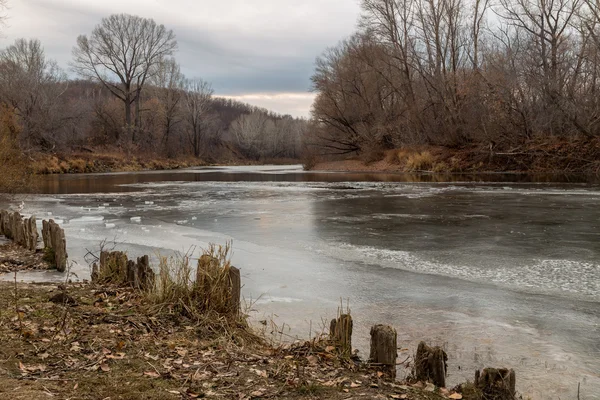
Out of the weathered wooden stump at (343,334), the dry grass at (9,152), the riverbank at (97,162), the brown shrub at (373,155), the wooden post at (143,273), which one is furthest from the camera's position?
the brown shrub at (373,155)

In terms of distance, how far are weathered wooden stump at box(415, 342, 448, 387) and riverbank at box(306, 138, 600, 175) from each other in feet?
100

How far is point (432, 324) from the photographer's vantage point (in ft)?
18.5

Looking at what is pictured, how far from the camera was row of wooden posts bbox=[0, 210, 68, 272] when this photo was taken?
842 cm

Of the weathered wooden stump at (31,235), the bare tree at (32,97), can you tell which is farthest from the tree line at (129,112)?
the weathered wooden stump at (31,235)

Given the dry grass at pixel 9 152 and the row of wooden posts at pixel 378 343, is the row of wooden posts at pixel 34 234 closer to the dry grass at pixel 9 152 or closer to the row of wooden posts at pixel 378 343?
the row of wooden posts at pixel 378 343

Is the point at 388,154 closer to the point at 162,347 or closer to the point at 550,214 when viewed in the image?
the point at 550,214

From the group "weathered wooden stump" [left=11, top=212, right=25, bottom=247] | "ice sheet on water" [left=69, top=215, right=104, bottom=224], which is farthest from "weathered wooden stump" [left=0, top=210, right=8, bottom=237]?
"ice sheet on water" [left=69, top=215, right=104, bottom=224]

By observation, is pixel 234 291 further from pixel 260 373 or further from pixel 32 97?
pixel 32 97

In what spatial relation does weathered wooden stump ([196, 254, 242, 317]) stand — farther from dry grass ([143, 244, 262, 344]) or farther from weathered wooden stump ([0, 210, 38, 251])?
weathered wooden stump ([0, 210, 38, 251])

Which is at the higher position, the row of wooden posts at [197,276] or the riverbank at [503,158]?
the riverbank at [503,158]

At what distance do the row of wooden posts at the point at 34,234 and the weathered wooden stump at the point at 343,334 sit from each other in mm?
5648

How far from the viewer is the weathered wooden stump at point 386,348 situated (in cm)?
428

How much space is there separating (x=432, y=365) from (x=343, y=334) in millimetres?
868

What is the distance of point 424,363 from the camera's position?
4148 mm
